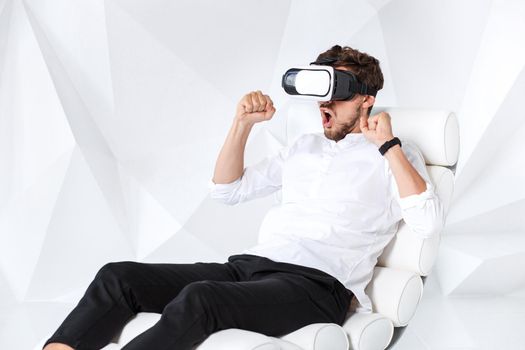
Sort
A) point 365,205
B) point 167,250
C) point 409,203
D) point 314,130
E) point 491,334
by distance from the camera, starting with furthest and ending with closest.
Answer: point 167,250
point 491,334
point 314,130
point 365,205
point 409,203

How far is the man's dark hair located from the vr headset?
0.04m

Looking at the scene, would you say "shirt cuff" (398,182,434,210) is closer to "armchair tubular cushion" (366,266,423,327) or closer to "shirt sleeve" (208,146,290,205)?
"armchair tubular cushion" (366,266,423,327)

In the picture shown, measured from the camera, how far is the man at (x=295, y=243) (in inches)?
86.9

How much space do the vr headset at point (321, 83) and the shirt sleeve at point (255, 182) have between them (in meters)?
0.31

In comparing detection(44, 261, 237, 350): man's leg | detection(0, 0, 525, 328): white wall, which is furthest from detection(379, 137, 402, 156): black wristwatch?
detection(0, 0, 525, 328): white wall

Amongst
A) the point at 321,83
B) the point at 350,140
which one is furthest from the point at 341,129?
the point at 321,83

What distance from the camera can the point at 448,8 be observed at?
3.99m

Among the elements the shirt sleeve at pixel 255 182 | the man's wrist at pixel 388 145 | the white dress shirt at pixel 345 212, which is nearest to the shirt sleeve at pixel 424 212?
the white dress shirt at pixel 345 212

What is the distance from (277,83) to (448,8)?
965mm

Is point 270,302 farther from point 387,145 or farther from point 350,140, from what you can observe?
point 350,140

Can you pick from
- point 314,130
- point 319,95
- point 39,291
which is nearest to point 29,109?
point 39,291

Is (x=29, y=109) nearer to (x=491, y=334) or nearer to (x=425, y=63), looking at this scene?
(x=425, y=63)

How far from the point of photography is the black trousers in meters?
2.11

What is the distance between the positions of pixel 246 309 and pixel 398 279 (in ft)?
1.95
